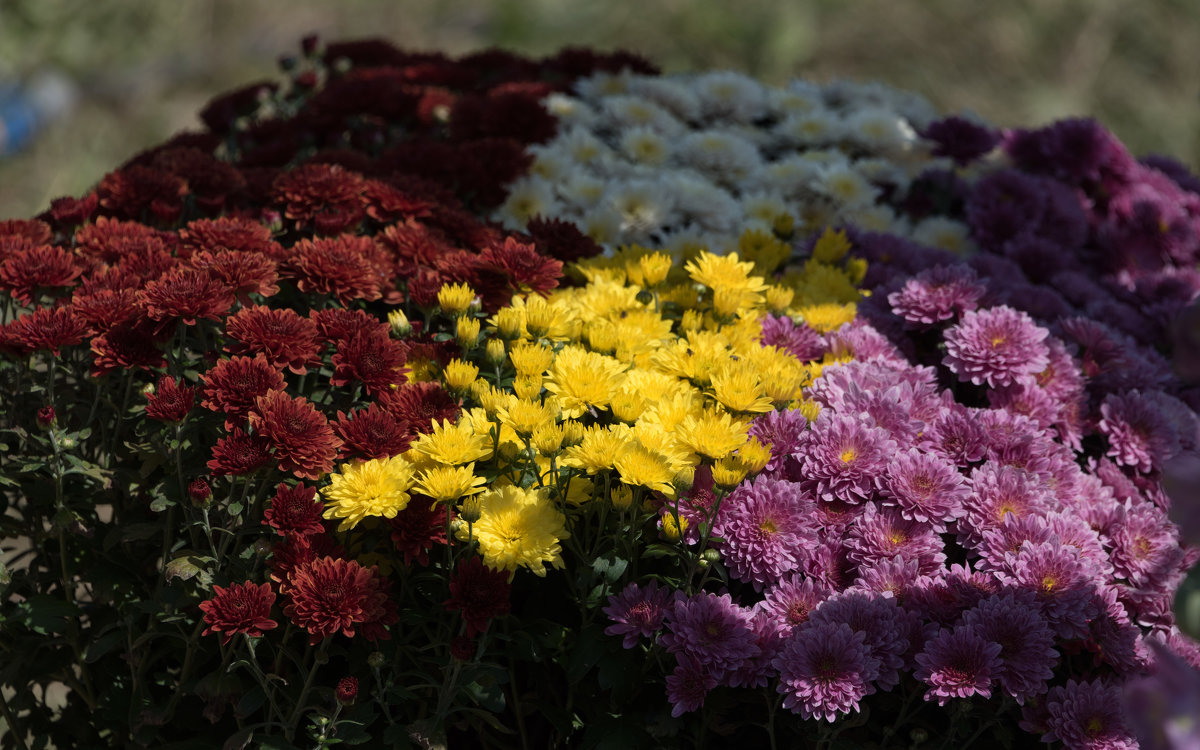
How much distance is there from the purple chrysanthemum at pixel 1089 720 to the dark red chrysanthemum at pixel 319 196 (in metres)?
1.61

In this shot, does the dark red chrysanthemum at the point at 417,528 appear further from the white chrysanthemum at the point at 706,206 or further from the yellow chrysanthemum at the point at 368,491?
the white chrysanthemum at the point at 706,206

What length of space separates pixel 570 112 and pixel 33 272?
184cm

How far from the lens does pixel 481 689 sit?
1.60 m

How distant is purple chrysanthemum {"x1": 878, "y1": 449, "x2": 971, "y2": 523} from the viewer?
1723 mm

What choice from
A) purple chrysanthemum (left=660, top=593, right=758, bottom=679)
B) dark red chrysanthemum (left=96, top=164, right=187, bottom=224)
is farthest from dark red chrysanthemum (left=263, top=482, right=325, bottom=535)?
dark red chrysanthemum (left=96, top=164, right=187, bottom=224)

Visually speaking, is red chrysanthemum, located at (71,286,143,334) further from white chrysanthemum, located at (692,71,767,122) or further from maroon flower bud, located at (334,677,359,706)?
white chrysanthemum, located at (692,71,767,122)

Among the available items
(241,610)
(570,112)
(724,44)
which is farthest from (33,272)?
(724,44)

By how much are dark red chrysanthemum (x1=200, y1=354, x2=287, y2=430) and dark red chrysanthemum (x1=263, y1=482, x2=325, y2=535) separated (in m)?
0.15

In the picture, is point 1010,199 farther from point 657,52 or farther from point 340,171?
point 657,52

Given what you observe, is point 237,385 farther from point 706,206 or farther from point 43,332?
point 706,206

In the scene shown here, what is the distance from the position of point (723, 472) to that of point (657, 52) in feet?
20.4

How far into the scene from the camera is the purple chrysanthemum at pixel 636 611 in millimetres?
1597

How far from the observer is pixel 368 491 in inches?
61.1

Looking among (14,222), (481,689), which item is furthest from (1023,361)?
(14,222)
